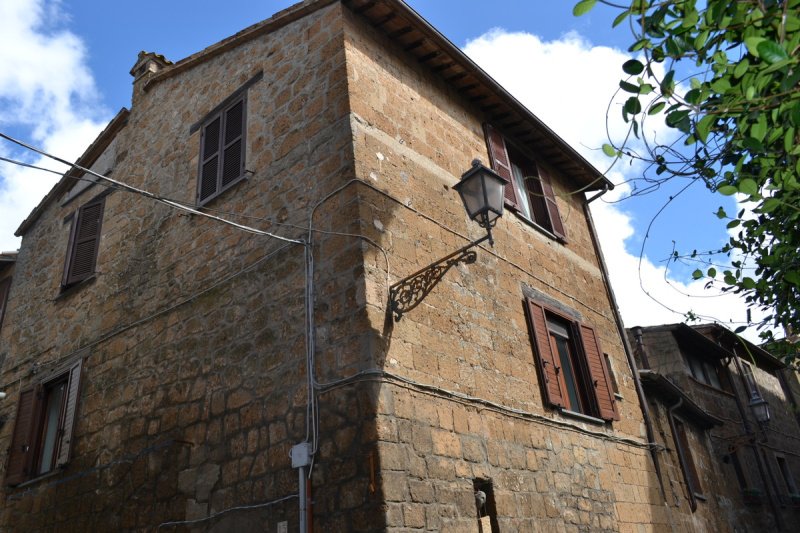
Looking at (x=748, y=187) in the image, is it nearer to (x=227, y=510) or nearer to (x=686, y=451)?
(x=227, y=510)

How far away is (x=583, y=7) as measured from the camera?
122 inches

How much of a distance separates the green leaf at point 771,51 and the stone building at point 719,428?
21.9ft

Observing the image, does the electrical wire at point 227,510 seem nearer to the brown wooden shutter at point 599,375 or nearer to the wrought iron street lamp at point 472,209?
the wrought iron street lamp at point 472,209

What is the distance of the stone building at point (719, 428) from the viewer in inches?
370

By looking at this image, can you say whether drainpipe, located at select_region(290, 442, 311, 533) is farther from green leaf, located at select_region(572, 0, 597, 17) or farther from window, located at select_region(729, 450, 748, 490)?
window, located at select_region(729, 450, 748, 490)

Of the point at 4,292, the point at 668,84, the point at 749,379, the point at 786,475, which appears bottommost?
the point at 786,475

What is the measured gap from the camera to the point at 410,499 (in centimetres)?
464

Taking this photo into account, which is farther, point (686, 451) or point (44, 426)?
point (686, 451)

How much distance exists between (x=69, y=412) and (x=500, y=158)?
6.08m

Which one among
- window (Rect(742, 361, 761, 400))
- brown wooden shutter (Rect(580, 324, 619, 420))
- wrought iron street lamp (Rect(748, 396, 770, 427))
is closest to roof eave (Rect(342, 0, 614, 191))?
brown wooden shutter (Rect(580, 324, 619, 420))

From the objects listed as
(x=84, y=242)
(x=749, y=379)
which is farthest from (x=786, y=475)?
(x=84, y=242)

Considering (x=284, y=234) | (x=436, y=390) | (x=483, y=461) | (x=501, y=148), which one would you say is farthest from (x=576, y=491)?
(x=501, y=148)

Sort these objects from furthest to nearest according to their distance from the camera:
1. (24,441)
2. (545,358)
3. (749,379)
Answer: (749,379) → (24,441) → (545,358)

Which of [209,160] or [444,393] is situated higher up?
[209,160]
